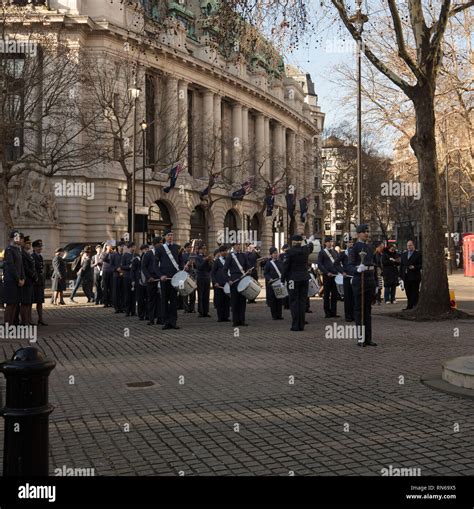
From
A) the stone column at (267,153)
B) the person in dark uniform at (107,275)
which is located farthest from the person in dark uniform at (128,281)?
the stone column at (267,153)

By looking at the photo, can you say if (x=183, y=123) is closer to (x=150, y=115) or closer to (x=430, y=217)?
(x=150, y=115)

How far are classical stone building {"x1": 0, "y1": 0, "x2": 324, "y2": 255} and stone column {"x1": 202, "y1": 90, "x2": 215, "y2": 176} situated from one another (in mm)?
127

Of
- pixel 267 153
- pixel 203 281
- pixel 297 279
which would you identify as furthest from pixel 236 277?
pixel 267 153

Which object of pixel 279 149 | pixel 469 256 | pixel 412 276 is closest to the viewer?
pixel 412 276

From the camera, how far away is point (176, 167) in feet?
158

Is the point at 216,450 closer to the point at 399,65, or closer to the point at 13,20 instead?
the point at 399,65

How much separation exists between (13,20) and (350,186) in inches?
1959

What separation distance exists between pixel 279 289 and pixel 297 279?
67.7 inches

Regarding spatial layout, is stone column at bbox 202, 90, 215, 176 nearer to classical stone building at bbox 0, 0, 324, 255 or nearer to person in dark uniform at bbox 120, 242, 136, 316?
classical stone building at bbox 0, 0, 324, 255

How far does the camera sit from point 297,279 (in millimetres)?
15320

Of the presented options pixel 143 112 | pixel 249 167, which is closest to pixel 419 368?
pixel 143 112

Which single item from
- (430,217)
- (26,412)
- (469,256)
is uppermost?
(430,217)

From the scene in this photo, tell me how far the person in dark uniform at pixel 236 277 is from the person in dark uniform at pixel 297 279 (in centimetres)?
138

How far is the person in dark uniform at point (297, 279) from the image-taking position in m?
15.2
